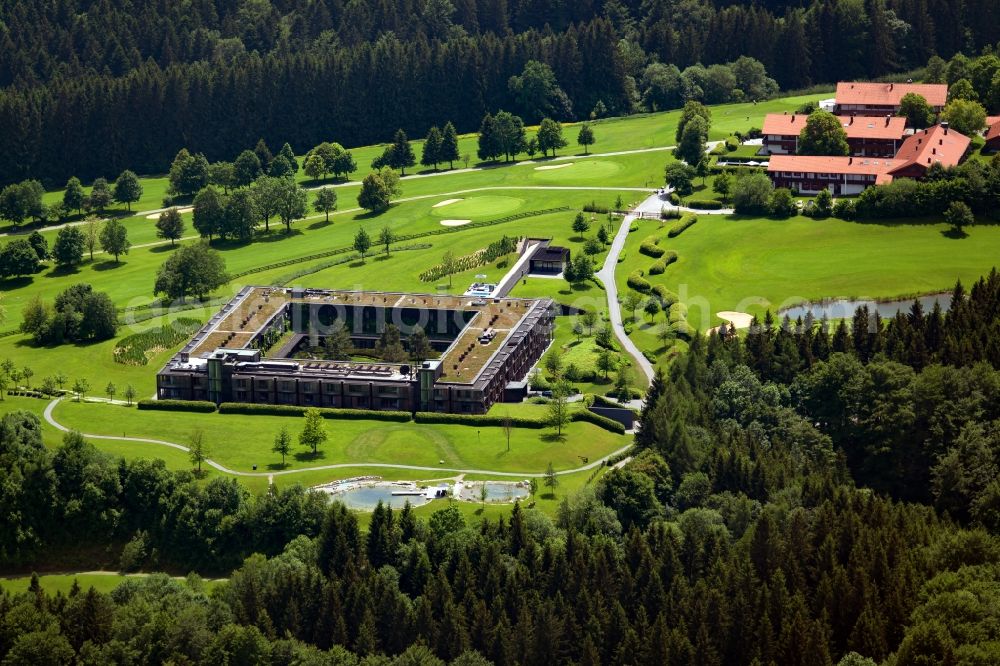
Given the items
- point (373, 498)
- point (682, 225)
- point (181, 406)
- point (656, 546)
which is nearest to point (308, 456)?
point (373, 498)

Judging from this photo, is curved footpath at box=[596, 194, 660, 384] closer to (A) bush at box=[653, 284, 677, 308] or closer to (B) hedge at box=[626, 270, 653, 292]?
(B) hedge at box=[626, 270, 653, 292]

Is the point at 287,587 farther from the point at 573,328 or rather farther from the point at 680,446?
the point at 573,328

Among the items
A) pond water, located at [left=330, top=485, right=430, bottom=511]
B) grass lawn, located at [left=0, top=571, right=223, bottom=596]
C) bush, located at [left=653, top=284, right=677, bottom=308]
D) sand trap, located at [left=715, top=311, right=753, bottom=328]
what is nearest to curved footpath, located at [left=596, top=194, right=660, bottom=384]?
bush, located at [left=653, top=284, right=677, bottom=308]

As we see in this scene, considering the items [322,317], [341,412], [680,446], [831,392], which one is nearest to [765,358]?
[831,392]

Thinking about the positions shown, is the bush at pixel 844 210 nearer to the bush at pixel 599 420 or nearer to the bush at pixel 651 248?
the bush at pixel 651 248

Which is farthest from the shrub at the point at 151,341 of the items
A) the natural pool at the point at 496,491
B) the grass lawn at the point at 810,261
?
the natural pool at the point at 496,491

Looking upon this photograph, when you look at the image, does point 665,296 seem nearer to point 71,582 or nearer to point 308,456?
point 308,456

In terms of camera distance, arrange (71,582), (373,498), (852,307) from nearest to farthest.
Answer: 1. (71,582)
2. (373,498)
3. (852,307)
